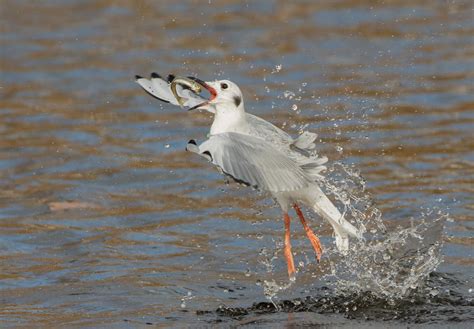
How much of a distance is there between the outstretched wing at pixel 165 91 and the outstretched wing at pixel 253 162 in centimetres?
87

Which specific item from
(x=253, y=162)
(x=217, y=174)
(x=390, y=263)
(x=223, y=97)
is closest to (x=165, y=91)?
(x=223, y=97)

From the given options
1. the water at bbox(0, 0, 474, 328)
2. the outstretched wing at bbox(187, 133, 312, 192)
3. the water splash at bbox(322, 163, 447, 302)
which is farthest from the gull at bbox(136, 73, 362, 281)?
the water at bbox(0, 0, 474, 328)

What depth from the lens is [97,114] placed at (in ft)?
42.2

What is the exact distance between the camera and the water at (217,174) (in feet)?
25.2

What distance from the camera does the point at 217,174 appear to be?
10914 millimetres

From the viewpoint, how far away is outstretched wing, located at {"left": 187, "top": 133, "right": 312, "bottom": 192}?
22.9 feet

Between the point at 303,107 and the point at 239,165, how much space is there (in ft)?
18.3

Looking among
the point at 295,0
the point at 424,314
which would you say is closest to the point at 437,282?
the point at 424,314

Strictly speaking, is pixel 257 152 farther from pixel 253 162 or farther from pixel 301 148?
pixel 301 148

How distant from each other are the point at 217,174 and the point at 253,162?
12.4ft

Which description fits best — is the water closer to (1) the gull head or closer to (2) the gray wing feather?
(2) the gray wing feather

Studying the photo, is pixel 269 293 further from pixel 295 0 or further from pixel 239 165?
pixel 295 0

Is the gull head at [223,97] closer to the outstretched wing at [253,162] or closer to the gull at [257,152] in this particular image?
the gull at [257,152]

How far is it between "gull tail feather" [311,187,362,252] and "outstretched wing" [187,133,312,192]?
0.39 m
